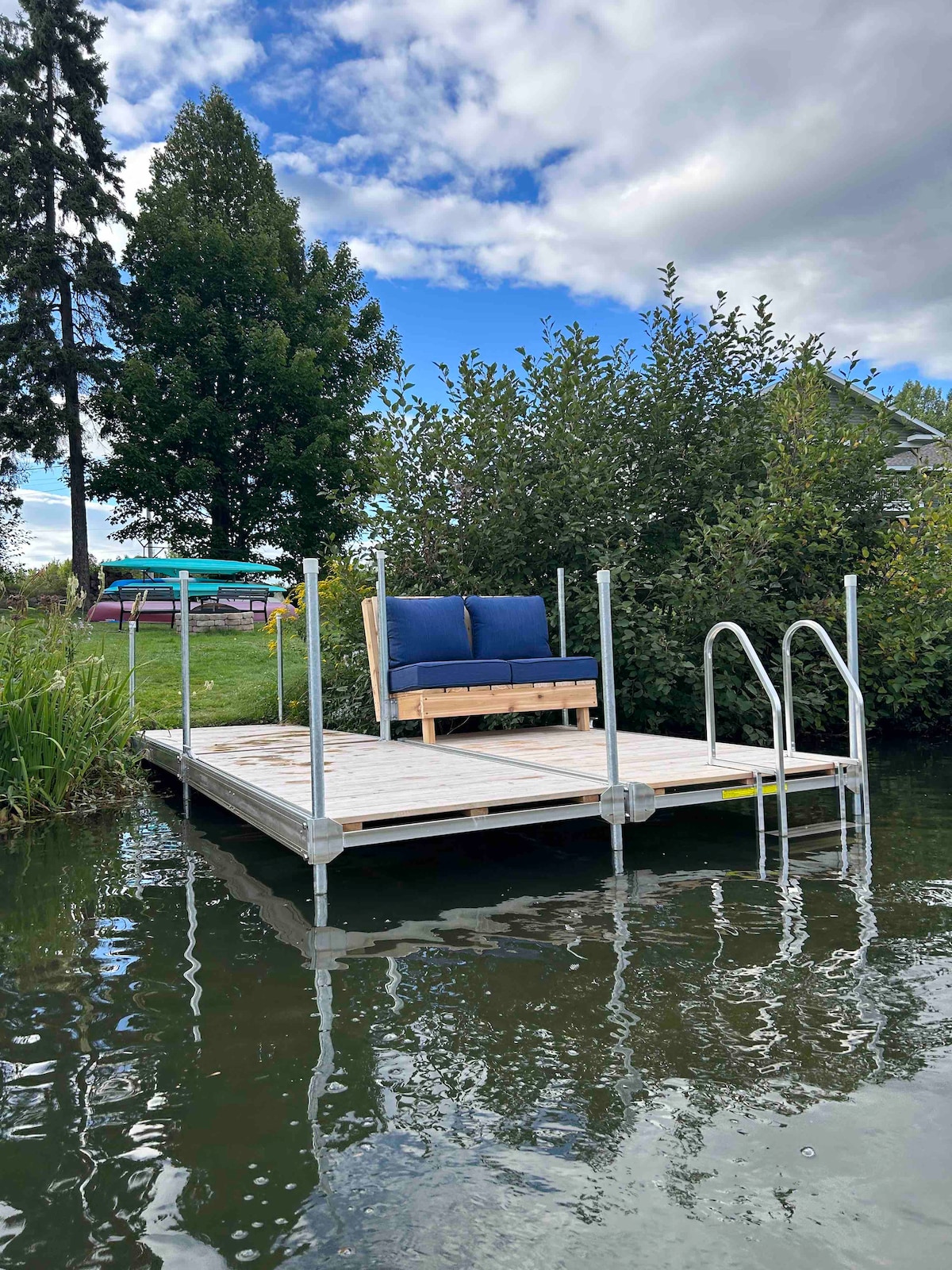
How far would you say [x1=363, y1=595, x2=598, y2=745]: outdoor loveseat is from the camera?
661cm

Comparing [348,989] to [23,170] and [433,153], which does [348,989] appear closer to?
[433,153]

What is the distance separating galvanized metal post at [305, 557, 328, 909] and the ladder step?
8.50 ft

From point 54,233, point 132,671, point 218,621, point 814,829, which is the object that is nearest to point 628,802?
point 814,829

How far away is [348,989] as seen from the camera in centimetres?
314

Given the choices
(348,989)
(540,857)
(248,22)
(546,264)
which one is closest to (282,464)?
(248,22)

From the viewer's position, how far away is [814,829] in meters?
5.32

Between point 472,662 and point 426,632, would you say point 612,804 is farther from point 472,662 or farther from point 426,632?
point 426,632

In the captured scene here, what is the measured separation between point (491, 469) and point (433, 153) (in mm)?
9713

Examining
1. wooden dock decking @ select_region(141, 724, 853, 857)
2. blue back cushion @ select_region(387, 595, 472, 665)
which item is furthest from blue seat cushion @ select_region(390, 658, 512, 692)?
wooden dock decking @ select_region(141, 724, 853, 857)

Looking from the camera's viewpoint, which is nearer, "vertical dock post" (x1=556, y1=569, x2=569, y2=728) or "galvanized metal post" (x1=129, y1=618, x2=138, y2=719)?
"galvanized metal post" (x1=129, y1=618, x2=138, y2=719)

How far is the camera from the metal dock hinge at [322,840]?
3.81m

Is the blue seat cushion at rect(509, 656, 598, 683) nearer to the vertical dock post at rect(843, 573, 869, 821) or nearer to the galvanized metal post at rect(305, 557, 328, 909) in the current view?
the vertical dock post at rect(843, 573, 869, 821)

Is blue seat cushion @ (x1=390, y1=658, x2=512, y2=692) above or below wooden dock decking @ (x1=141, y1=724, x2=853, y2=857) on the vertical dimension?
above

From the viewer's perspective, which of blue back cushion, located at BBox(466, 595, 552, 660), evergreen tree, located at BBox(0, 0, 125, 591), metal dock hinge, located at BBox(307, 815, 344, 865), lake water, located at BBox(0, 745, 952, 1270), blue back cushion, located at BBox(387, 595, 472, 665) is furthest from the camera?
evergreen tree, located at BBox(0, 0, 125, 591)
